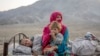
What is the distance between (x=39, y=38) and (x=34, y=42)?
0.15m

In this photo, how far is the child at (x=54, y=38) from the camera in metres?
7.17

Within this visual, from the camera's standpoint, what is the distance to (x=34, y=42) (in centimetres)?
763

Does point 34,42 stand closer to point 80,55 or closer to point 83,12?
point 80,55

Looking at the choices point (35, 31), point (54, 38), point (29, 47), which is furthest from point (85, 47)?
point (35, 31)

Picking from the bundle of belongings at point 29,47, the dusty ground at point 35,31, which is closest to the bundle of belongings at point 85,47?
the bundle of belongings at point 29,47

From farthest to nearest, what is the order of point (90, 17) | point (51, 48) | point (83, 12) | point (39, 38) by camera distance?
1. point (83, 12)
2. point (90, 17)
3. point (39, 38)
4. point (51, 48)

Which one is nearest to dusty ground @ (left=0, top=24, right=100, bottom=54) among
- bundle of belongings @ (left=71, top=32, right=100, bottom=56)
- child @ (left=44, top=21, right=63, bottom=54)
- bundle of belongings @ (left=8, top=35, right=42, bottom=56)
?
bundle of belongings @ (left=71, top=32, right=100, bottom=56)

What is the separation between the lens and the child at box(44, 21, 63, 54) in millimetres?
7171

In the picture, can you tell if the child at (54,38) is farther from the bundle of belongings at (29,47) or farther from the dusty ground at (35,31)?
the dusty ground at (35,31)

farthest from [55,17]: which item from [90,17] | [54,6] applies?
[54,6]

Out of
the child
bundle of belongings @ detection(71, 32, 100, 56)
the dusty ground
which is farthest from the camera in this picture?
the dusty ground

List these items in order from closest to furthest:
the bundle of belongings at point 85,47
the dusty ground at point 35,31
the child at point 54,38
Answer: the child at point 54,38 < the bundle of belongings at point 85,47 < the dusty ground at point 35,31

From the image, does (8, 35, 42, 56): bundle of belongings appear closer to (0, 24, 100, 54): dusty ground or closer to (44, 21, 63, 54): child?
(44, 21, 63, 54): child

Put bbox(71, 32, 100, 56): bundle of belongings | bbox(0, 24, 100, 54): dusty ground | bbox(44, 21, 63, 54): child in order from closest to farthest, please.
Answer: bbox(44, 21, 63, 54): child
bbox(71, 32, 100, 56): bundle of belongings
bbox(0, 24, 100, 54): dusty ground
